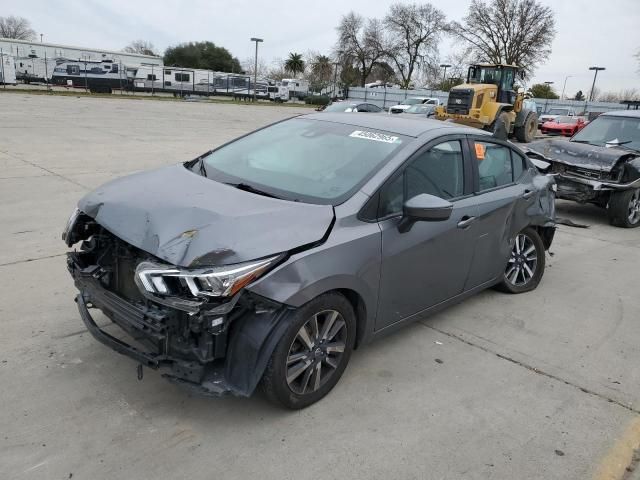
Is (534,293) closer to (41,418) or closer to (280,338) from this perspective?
(280,338)

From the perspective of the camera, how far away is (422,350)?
3.81 metres

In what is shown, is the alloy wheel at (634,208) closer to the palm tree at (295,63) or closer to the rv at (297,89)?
the rv at (297,89)

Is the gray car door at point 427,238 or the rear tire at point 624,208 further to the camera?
the rear tire at point 624,208

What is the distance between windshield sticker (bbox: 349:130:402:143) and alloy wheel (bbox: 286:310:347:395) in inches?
52.7

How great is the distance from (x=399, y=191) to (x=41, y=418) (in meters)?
2.44

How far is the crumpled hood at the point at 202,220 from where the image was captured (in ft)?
8.47

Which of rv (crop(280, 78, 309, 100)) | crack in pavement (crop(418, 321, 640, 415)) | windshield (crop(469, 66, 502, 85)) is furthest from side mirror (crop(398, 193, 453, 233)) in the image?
rv (crop(280, 78, 309, 100))

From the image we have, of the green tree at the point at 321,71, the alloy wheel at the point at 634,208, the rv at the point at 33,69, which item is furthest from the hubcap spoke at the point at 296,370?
the green tree at the point at 321,71

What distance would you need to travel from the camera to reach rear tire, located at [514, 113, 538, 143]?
22.7m

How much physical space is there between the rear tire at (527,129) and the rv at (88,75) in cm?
3203

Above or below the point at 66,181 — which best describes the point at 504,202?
above

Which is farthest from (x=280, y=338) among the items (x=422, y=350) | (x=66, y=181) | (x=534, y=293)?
(x=66, y=181)

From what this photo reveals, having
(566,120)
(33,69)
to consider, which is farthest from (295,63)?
(566,120)

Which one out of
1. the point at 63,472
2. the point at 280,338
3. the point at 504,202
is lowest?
the point at 63,472
